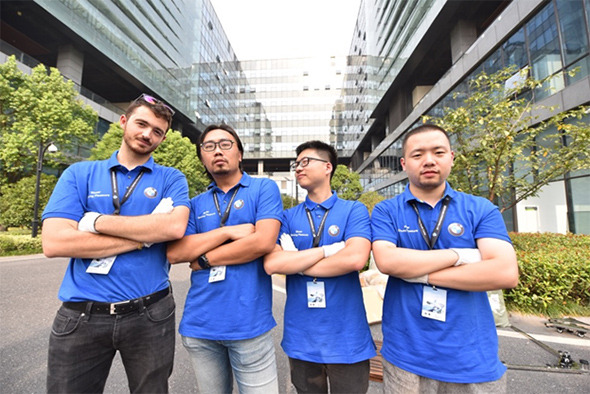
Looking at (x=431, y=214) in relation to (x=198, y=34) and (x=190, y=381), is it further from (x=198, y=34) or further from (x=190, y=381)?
(x=198, y=34)

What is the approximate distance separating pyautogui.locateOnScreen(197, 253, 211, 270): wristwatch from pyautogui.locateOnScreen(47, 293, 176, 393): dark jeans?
0.37m

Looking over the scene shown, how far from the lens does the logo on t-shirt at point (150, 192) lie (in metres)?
2.06

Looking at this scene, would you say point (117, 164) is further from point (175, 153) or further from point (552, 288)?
point (175, 153)

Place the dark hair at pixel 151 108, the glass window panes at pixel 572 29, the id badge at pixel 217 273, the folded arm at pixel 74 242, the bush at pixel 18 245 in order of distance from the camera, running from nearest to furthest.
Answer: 1. the folded arm at pixel 74 242
2. the id badge at pixel 217 273
3. the dark hair at pixel 151 108
4. the glass window panes at pixel 572 29
5. the bush at pixel 18 245

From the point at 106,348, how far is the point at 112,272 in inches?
19.9

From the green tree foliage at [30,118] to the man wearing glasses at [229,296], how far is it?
62.6 ft

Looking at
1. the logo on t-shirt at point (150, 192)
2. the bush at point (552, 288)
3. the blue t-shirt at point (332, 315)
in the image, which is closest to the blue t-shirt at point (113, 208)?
the logo on t-shirt at point (150, 192)

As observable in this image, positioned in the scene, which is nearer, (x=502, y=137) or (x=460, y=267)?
(x=460, y=267)

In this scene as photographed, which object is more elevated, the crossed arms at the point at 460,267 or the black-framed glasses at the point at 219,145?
the black-framed glasses at the point at 219,145

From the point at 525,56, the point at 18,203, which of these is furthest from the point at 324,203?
the point at 18,203

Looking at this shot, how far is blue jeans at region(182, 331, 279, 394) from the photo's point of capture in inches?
76.2

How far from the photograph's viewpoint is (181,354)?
3719 mm

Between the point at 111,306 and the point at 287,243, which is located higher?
the point at 287,243

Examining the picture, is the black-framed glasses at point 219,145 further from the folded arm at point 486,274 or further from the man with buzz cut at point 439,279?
the folded arm at point 486,274
